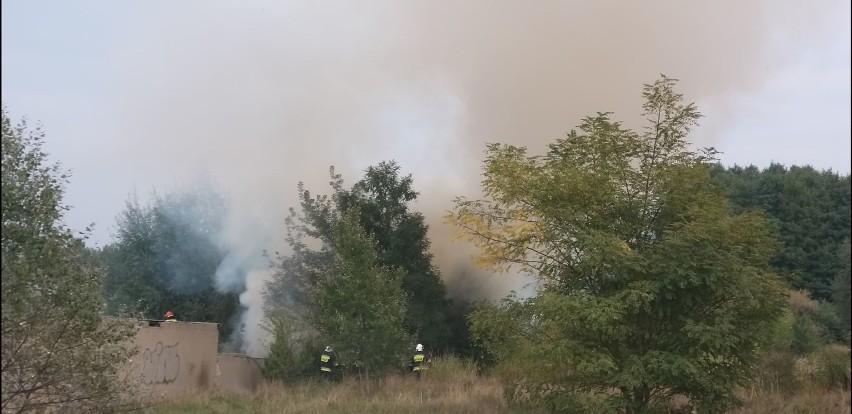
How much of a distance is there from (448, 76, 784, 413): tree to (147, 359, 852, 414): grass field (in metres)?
2.27

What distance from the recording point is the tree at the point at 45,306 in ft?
30.5

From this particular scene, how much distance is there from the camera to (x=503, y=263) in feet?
59.4

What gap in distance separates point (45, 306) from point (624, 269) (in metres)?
9.80

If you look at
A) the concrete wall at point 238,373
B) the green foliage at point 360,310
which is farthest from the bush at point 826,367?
the concrete wall at point 238,373

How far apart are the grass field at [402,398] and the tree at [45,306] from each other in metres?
7.27

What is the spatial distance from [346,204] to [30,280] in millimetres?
27211

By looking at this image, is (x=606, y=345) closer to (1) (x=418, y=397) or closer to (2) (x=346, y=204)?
(1) (x=418, y=397)

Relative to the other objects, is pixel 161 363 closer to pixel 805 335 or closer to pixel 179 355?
pixel 179 355

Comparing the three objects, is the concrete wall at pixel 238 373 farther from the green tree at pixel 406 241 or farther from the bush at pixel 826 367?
the bush at pixel 826 367

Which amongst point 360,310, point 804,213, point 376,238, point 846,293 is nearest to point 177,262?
point 376,238

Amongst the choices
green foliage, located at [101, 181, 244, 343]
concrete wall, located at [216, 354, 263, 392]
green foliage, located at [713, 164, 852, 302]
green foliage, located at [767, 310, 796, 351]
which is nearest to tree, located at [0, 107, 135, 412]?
green foliage, located at [767, 310, 796, 351]

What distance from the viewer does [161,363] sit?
2589cm

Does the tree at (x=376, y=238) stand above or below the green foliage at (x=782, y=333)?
above

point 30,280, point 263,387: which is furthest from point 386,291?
point 30,280
